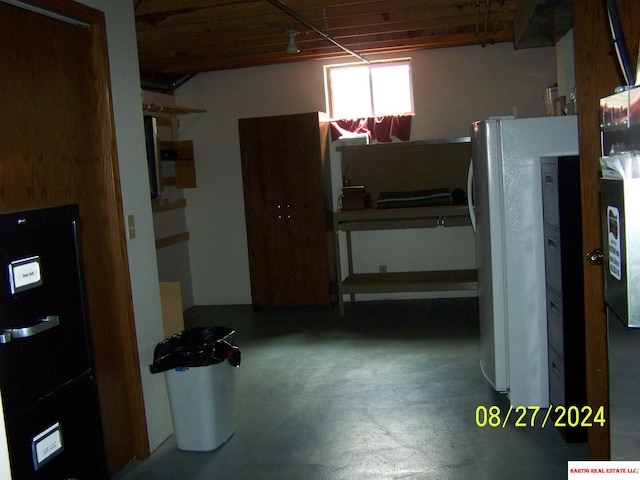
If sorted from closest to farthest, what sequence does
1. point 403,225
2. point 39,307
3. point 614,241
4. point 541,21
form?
point 614,241 → point 39,307 → point 541,21 → point 403,225

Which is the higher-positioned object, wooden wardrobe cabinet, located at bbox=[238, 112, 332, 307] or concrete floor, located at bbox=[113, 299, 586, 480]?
wooden wardrobe cabinet, located at bbox=[238, 112, 332, 307]

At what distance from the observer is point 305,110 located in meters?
6.42

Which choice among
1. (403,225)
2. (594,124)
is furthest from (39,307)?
(403,225)

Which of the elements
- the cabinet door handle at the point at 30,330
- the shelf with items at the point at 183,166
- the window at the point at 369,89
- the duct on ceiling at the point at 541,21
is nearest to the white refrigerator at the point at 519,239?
the duct on ceiling at the point at 541,21

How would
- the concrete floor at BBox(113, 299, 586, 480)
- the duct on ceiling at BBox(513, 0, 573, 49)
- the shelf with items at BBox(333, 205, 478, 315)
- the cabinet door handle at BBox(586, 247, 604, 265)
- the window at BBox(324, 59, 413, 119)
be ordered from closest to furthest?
the cabinet door handle at BBox(586, 247, 604, 265)
the concrete floor at BBox(113, 299, 586, 480)
the duct on ceiling at BBox(513, 0, 573, 49)
the shelf with items at BBox(333, 205, 478, 315)
the window at BBox(324, 59, 413, 119)

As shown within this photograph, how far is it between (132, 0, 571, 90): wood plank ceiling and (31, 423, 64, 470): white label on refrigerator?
264cm

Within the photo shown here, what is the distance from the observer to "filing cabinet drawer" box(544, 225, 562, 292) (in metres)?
3.07

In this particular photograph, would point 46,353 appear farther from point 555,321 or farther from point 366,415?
point 555,321

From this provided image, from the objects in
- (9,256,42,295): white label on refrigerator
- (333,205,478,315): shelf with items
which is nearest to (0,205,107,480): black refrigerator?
(9,256,42,295): white label on refrigerator

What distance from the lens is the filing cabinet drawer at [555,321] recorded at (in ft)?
10.1

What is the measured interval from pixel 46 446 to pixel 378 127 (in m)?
4.83

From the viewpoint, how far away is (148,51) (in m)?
5.28
